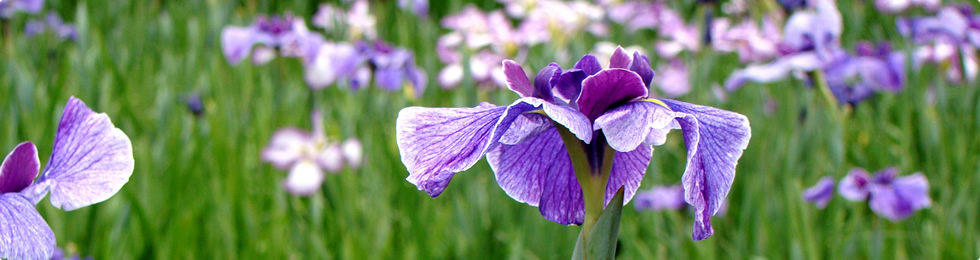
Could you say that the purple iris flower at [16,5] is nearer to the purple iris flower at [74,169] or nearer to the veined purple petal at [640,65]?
the purple iris flower at [74,169]

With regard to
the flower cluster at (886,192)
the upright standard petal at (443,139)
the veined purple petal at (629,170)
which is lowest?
the flower cluster at (886,192)

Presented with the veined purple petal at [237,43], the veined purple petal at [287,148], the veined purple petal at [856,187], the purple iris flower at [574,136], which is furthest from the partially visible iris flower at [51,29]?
the purple iris flower at [574,136]

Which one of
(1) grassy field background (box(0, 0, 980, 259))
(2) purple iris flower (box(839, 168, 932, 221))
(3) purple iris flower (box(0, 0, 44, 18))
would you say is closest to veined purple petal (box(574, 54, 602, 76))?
(1) grassy field background (box(0, 0, 980, 259))

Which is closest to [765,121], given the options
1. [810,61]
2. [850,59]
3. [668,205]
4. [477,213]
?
[850,59]

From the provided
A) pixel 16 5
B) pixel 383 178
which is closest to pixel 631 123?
pixel 383 178

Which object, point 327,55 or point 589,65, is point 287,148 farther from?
point 589,65

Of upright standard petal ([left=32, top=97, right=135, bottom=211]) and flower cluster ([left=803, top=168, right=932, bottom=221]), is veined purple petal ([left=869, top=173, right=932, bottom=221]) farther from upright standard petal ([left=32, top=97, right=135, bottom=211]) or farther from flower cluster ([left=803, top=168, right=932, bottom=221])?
upright standard petal ([left=32, top=97, right=135, bottom=211])
